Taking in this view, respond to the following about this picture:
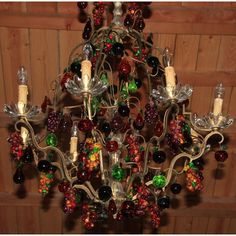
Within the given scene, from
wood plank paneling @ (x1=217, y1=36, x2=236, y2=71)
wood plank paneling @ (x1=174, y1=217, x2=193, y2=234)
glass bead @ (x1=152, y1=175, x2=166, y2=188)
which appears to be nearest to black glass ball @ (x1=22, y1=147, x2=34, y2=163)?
glass bead @ (x1=152, y1=175, x2=166, y2=188)

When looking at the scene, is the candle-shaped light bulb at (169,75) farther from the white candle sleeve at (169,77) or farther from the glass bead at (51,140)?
the glass bead at (51,140)

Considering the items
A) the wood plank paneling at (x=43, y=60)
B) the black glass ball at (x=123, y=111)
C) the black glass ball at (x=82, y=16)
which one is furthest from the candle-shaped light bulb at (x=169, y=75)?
the wood plank paneling at (x=43, y=60)

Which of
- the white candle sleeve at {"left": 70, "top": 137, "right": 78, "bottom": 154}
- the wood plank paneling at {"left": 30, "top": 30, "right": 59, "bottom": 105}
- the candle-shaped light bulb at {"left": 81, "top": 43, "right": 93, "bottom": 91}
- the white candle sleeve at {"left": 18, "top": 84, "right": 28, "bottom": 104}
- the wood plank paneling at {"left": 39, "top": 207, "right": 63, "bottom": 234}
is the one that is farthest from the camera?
the wood plank paneling at {"left": 39, "top": 207, "right": 63, "bottom": 234}

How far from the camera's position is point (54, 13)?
8.25 feet

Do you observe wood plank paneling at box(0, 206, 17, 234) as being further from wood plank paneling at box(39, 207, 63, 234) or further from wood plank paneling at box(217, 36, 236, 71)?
wood plank paneling at box(217, 36, 236, 71)

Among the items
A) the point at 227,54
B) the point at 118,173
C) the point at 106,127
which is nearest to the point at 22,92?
the point at 106,127

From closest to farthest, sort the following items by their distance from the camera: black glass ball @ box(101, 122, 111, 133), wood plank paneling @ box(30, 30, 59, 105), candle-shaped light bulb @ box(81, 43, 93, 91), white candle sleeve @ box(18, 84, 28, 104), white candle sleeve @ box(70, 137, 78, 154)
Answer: candle-shaped light bulb @ box(81, 43, 93, 91), white candle sleeve @ box(18, 84, 28, 104), black glass ball @ box(101, 122, 111, 133), white candle sleeve @ box(70, 137, 78, 154), wood plank paneling @ box(30, 30, 59, 105)

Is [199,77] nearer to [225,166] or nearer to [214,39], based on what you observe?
[214,39]

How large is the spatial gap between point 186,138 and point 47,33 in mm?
1282

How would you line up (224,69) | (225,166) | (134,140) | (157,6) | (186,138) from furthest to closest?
(225,166), (224,69), (157,6), (134,140), (186,138)

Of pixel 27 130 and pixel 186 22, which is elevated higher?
pixel 186 22

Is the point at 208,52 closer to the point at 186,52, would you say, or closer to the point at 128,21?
the point at 186,52

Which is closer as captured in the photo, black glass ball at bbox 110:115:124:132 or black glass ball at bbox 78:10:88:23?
black glass ball at bbox 110:115:124:132

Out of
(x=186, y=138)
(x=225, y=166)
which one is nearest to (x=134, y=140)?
(x=186, y=138)
